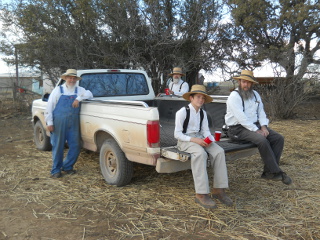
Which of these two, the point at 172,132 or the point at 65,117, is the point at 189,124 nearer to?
the point at 172,132

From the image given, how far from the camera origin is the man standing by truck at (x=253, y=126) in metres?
4.52

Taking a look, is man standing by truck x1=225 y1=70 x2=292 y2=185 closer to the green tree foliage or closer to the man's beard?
the man's beard

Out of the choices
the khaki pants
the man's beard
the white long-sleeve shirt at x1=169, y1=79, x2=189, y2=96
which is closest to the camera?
the khaki pants

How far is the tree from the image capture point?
37.2ft

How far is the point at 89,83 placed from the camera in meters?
5.95

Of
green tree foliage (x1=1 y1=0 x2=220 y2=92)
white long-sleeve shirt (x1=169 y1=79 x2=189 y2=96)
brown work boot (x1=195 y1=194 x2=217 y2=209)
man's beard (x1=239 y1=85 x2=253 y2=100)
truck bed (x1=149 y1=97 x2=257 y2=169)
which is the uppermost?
green tree foliage (x1=1 y1=0 x2=220 y2=92)

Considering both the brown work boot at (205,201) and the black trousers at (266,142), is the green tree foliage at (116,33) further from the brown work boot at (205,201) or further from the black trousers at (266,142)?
the brown work boot at (205,201)

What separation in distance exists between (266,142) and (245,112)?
60cm

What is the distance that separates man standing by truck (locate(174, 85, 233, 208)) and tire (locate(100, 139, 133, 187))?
90cm

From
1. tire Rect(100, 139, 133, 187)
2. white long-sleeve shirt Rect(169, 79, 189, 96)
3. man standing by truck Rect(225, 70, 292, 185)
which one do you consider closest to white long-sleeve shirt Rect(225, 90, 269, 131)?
man standing by truck Rect(225, 70, 292, 185)

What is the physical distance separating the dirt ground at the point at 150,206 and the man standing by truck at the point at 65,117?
0.38m

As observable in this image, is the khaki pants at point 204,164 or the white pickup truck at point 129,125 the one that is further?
the white pickup truck at point 129,125

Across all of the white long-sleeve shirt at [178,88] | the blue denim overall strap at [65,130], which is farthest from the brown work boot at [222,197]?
the white long-sleeve shirt at [178,88]

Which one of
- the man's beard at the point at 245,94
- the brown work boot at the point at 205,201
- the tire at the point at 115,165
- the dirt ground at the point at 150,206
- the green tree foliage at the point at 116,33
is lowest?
the dirt ground at the point at 150,206
